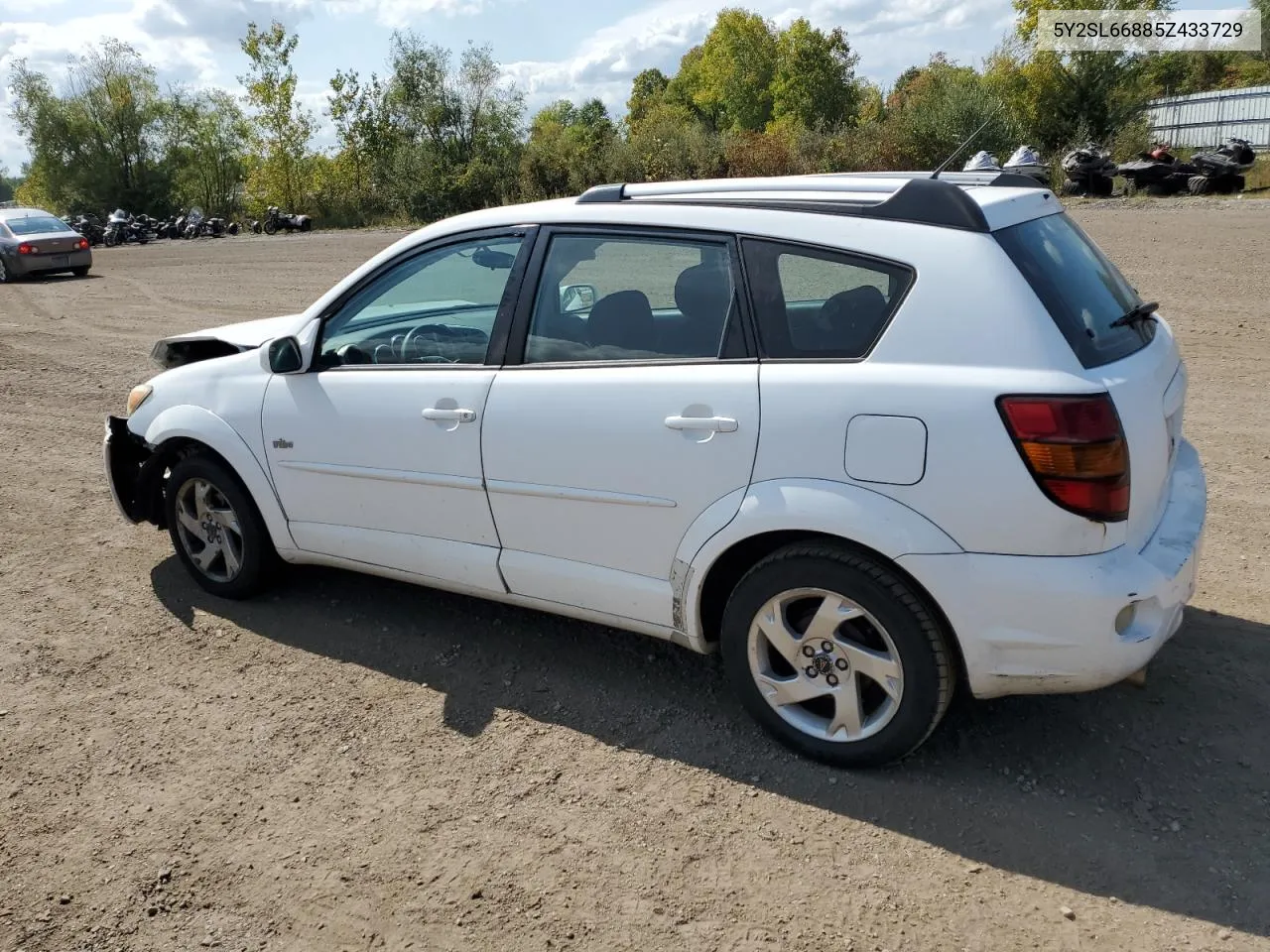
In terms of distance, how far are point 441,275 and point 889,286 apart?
1.93 metres

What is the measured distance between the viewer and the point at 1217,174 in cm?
2181

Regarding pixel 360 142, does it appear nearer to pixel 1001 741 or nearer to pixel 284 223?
pixel 284 223


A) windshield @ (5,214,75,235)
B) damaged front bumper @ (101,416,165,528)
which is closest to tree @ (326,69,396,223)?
windshield @ (5,214,75,235)

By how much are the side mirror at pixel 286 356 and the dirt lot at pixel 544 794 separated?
1.17m

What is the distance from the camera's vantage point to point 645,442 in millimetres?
3393

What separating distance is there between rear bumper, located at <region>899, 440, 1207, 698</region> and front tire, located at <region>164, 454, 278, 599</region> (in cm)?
308

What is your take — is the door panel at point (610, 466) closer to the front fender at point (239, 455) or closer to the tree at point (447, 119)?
the front fender at point (239, 455)

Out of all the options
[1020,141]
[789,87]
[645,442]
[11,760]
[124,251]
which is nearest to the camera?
[645,442]

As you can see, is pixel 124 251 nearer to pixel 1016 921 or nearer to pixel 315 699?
→ pixel 315 699

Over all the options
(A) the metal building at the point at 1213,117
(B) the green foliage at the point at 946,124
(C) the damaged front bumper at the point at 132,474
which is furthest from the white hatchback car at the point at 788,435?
(A) the metal building at the point at 1213,117

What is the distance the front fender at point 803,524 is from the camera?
2968mm

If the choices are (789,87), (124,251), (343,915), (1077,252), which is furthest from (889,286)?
(789,87)

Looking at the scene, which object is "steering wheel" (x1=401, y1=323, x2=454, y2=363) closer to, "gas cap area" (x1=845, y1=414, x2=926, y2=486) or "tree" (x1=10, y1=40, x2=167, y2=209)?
"gas cap area" (x1=845, y1=414, x2=926, y2=486)

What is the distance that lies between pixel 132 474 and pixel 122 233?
40568mm
